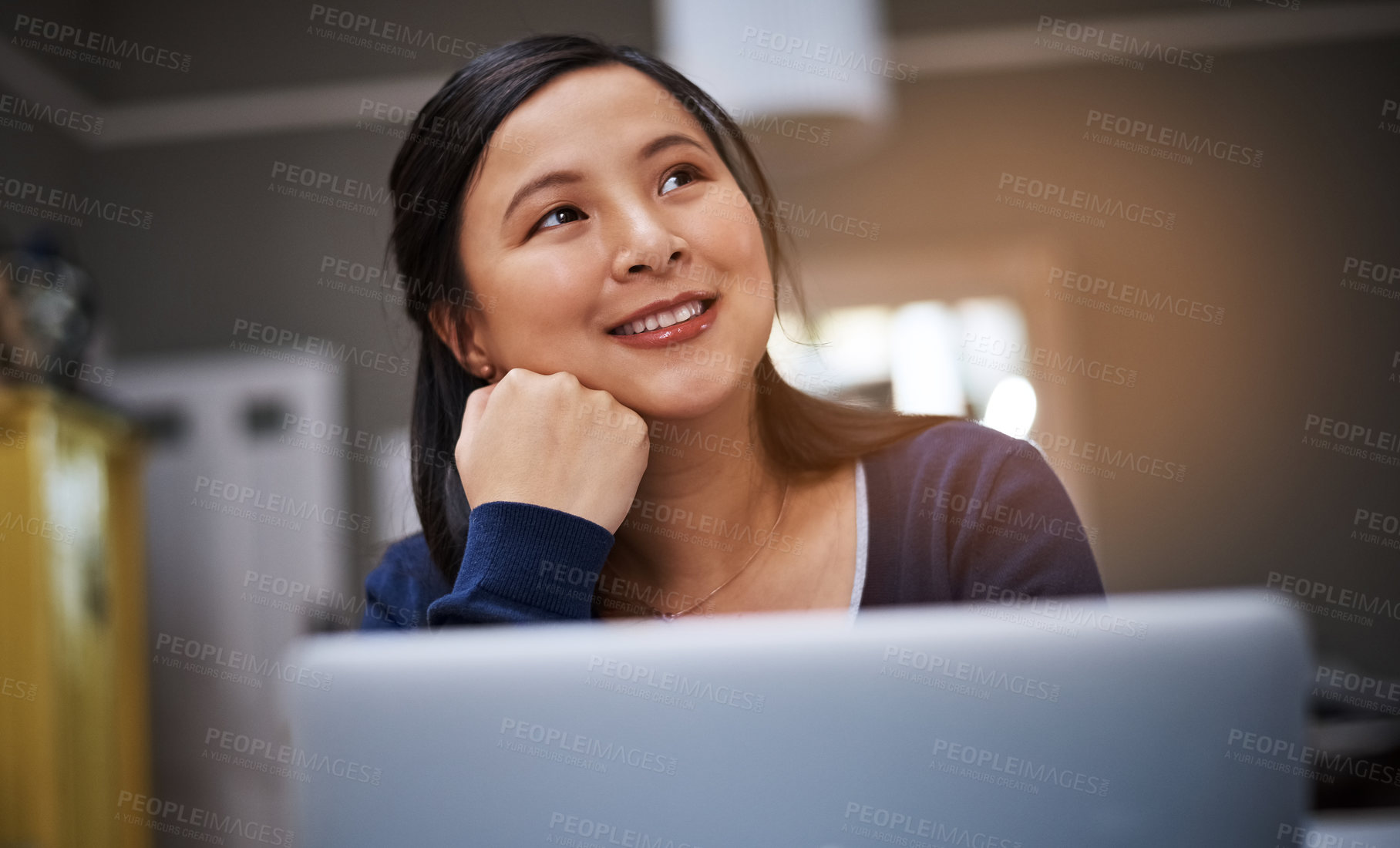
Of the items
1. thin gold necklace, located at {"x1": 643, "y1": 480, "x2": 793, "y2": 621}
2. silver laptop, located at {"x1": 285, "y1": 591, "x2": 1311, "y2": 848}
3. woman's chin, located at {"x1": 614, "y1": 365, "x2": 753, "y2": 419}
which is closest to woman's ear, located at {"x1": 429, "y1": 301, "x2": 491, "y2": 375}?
woman's chin, located at {"x1": 614, "y1": 365, "x2": 753, "y2": 419}

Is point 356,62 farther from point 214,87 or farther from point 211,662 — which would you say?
point 211,662

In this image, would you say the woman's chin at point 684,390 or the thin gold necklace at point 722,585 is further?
the thin gold necklace at point 722,585

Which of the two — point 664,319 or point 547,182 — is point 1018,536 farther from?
point 547,182

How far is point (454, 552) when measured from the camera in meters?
1.25

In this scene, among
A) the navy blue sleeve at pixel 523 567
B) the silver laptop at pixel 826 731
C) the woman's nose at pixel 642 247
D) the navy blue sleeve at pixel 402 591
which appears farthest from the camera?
the navy blue sleeve at pixel 402 591

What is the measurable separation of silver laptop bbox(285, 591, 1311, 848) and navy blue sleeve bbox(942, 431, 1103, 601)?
1.64 feet

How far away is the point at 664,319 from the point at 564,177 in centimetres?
19

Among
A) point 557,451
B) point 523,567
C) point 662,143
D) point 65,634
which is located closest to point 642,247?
point 662,143

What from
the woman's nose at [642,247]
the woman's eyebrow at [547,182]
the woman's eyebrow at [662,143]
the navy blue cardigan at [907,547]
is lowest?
the navy blue cardigan at [907,547]

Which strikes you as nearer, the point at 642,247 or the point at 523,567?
the point at 523,567

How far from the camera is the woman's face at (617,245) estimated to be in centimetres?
110

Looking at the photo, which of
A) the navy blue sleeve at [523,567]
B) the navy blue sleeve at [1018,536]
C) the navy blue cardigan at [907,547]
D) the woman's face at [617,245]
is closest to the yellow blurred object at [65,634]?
the navy blue cardigan at [907,547]

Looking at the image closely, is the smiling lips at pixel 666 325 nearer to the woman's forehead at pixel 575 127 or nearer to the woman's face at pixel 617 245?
the woman's face at pixel 617 245

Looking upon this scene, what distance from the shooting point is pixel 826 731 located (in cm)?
49
